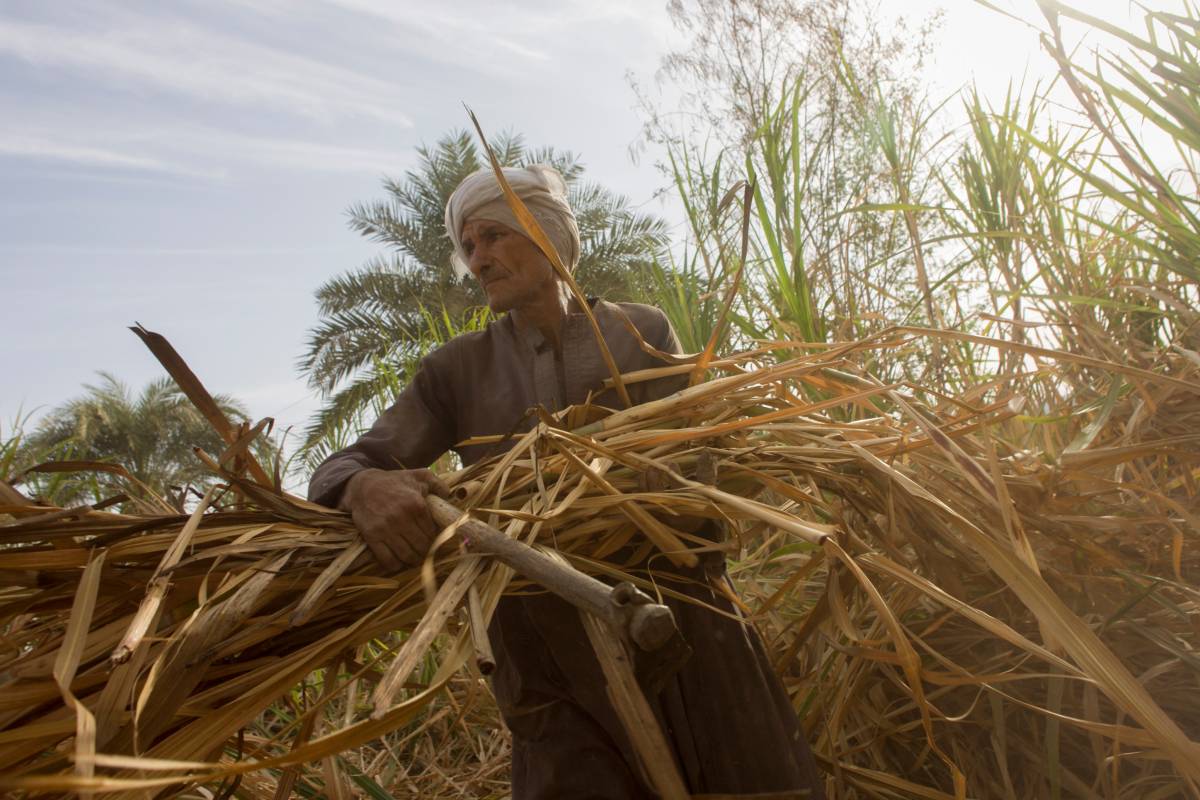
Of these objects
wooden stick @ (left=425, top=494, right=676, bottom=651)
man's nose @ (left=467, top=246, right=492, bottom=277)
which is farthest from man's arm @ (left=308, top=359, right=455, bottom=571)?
man's nose @ (left=467, top=246, right=492, bottom=277)

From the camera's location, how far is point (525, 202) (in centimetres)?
212

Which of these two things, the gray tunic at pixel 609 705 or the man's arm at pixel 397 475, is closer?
the man's arm at pixel 397 475

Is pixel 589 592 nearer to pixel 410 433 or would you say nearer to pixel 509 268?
pixel 410 433

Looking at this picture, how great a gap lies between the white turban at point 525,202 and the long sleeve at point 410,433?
13.2 inches

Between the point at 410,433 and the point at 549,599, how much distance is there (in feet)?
1.53

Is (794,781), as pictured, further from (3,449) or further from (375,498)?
(3,449)

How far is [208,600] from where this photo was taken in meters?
0.89

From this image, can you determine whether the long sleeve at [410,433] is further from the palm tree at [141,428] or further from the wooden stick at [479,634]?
the palm tree at [141,428]

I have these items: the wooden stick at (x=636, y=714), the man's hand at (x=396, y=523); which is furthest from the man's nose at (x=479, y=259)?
the wooden stick at (x=636, y=714)

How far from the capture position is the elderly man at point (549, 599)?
143 cm

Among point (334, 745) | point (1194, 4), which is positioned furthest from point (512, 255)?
point (334, 745)

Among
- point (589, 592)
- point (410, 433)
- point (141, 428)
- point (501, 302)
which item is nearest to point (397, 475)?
→ point (589, 592)

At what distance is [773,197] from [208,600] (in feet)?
6.30

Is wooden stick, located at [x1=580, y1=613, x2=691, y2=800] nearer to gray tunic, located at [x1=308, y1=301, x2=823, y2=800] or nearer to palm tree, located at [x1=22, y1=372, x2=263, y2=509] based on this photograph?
gray tunic, located at [x1=308, y1=301, x2=823, y2=800]
